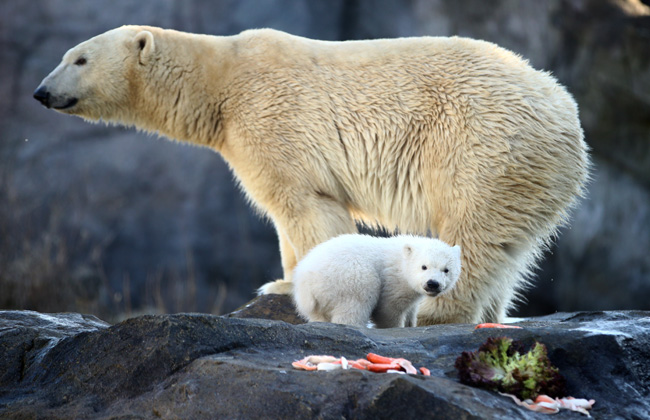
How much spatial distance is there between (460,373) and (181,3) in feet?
29.0

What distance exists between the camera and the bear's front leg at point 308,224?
182 inches

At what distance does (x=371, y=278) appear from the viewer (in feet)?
12.2

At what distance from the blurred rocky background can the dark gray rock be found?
580 centimetres

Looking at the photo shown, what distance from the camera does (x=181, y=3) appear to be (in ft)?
33.6

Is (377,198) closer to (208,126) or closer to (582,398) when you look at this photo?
(208,126)

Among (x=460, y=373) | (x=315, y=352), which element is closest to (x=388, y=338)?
(x=315, y=352)

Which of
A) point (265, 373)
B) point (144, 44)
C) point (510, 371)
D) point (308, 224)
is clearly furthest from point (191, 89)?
point (510, 371)

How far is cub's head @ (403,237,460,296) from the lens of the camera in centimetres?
359

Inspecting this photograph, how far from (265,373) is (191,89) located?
3119 mm

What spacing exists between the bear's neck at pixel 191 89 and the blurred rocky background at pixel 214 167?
3686 mm

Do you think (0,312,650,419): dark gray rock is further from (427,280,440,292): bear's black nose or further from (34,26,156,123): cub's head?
(34,26,156,123): cub's head

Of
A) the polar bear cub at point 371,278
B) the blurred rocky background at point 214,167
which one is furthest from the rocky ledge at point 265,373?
the blurred rocky background at point 214,167

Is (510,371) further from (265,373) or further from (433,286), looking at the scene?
(433,286)

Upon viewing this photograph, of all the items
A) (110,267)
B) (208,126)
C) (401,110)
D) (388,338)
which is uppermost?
(401,110)
